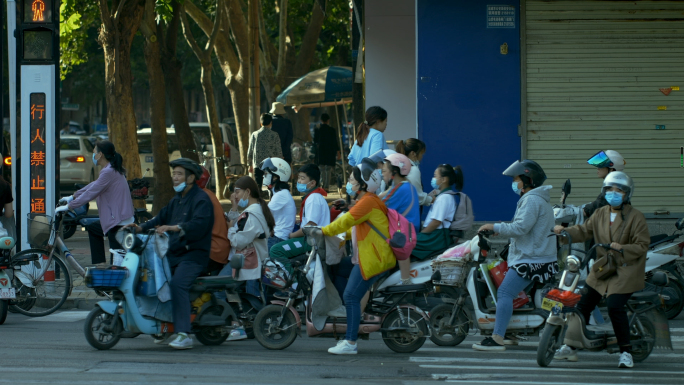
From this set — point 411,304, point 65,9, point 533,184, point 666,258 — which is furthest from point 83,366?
point 65,9

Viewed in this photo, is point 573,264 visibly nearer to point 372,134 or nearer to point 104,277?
point 104,277

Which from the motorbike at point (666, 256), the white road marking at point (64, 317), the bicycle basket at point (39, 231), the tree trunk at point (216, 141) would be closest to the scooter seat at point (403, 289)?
the motorbike at point (666, 256)

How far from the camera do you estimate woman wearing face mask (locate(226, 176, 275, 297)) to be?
311 inches

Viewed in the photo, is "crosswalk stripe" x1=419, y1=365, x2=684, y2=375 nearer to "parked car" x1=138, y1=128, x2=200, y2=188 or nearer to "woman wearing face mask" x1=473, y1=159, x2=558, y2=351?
"woman wearing face mask" x1=473, y1=159, x2=558, y2=351

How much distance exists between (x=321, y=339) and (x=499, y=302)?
1.90m

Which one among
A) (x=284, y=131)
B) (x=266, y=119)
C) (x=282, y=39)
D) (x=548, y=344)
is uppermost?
(x=282, y=39)

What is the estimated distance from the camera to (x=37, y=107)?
1088cm

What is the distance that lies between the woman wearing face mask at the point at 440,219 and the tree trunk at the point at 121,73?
828 cm

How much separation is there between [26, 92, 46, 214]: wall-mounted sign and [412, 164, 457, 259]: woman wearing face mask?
4.96 metres

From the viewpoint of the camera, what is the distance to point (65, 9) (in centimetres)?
1986

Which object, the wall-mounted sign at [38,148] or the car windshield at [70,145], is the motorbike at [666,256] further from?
the car windshield at [70,145]

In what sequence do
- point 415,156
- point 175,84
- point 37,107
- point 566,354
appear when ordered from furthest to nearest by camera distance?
1. point 175,84
2. point 37,107
3. point 415,156
4. point 566,354

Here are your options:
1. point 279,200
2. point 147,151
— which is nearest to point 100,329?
point 279,200

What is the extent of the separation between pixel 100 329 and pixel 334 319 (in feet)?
6.37
